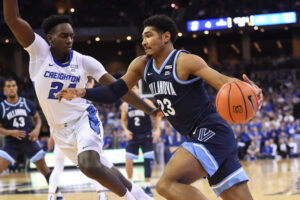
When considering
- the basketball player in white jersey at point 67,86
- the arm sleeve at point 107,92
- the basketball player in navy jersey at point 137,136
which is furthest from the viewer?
the basketball player in navy jersey at point 137,136

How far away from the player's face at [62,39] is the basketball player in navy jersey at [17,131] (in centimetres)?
262

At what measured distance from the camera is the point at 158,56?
4023 millimetres

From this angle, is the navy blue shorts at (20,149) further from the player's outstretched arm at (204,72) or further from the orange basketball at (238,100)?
the orange basketball at (238,100)

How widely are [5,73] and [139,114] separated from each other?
18152 mm

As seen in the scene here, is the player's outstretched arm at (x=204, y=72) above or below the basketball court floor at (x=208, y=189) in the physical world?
above

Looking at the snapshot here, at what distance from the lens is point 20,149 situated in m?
7.38

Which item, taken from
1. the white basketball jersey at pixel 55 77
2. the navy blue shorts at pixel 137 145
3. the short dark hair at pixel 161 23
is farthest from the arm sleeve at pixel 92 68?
the navy blue shorts at pixel 137 145

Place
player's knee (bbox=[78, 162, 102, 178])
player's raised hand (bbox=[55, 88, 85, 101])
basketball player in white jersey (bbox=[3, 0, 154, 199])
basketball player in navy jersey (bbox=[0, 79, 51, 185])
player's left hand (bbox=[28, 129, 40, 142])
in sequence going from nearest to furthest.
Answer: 1. player's raised hand (bbox=[55, 88, 85, 101])
2. player's knee (bbox=[78, 162, 102, 178])
3. basketball player in white jersey (bbox=[3, 0, 154, 199])
4. basketball player in navy jersey (bbox=[0, 79, 51, 185])
5. player's left hand (bbox=[28, 129, 40, 142])

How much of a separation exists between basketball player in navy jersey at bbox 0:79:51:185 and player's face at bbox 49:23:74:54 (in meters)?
2.62

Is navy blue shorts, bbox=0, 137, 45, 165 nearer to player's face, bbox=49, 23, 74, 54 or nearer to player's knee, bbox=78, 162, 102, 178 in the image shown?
player's face, bbox=49, 23, 74, 54

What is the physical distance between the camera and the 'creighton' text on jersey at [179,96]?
3.80 m

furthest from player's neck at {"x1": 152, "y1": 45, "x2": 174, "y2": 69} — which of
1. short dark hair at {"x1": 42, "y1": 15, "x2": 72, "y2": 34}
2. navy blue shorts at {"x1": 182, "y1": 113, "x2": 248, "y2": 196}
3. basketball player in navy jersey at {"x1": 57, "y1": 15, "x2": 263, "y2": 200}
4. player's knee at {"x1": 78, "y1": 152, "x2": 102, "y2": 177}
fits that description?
short dark hair at {"x1": 42, "y1": 15, "x2": 72, "y2": 34}

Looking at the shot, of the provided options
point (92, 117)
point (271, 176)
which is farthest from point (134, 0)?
point (92, 117)

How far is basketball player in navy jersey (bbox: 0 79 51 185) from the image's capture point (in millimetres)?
7090
